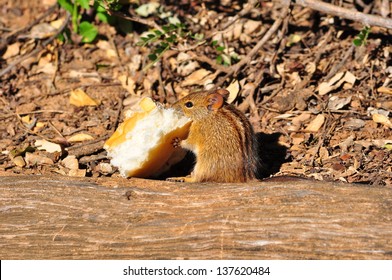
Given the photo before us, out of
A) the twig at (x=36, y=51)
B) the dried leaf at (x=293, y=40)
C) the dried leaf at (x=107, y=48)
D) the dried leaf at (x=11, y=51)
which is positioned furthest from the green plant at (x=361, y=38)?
the dried leaf at (x=11, y=51)

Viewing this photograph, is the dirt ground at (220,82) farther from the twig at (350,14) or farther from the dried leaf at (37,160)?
the twig at (350,14)

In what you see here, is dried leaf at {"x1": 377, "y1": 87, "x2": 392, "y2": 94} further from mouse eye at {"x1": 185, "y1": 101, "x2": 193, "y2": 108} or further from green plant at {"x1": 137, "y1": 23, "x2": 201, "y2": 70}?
mouse eye at {"x1": 185, "y1": 101, "x2": 193, "y2": 108}

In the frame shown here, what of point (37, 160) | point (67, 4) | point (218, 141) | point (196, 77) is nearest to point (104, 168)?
point (37, 160)

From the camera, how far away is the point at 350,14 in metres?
7.07

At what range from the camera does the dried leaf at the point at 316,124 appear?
6.93 metres

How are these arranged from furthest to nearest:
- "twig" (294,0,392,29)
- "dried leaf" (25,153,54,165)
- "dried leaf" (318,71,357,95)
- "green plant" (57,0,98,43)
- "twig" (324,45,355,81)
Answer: "green plant" (57,0,98,43), "twig" (324,45,355,81), "dried leaf" (318,71,357,95), "twig" (294,0,392,29), "dried leaf" (25,153,54,165)

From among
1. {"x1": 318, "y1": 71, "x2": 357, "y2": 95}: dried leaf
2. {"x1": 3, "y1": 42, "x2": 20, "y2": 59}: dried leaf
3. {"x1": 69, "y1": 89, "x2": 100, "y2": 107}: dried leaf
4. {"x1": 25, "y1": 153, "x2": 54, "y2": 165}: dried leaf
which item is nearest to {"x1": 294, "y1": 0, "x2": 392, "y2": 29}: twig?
{"x1": 318, "y1": 71, "x2": 357, "y2": 95}: dried leaf

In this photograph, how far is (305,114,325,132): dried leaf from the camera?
273 inches

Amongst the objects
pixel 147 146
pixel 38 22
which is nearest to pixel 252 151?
pixel 147 146

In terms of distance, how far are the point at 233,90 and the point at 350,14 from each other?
4.67ft

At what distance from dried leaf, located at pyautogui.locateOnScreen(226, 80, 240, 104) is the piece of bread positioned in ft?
5.20

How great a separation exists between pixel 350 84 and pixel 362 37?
577 millimetres

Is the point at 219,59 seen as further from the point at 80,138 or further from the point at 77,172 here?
the point at 77,172

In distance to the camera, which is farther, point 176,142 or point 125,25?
point 125,25
